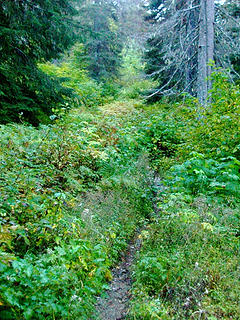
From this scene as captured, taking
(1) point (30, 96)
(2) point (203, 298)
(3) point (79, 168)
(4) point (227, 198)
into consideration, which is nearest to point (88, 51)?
(1) point (30, 96)

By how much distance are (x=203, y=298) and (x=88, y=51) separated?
22897 millimetres

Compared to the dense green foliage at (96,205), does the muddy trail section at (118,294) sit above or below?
below

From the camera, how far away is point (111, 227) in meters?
4.38

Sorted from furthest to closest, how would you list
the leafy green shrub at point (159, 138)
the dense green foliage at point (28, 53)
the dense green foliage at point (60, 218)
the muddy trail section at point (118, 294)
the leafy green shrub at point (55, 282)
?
the leafy green shrub at point (159, 138)
the dense green foliage at point (28, 53)
the muddy trail section at point (118, 294)
the dense green foliage at point (60, 218)
the leafy green shrub at point (55, 282)

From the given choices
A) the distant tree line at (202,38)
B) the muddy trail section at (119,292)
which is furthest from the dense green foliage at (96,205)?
the distant tree line at (202,38)

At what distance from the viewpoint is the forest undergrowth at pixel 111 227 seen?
2.71 m

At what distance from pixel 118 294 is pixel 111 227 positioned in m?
1.20

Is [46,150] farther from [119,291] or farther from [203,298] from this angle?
[203,298]

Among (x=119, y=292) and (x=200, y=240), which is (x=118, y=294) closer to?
(x=119, y=292)

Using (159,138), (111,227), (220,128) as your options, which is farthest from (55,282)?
(159,138)

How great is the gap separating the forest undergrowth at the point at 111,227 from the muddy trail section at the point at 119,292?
13cm

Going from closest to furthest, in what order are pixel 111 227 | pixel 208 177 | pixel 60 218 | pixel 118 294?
pixel 118 294 → pixel 60 218 → pixel 111 227 → pixel 208 177

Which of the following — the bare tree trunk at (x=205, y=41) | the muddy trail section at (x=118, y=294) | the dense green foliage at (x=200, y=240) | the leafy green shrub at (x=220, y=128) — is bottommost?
the muddy trail section at (x=118, y=294)

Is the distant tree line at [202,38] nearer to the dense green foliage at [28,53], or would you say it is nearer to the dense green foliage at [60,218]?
the dense green foliage at [28,53]
